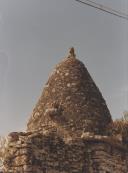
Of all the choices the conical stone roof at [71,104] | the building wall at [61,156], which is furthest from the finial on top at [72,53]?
the building wall at [61,156]

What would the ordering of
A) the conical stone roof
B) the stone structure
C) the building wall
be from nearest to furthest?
1. the building wall
2. the stone structure
3. the conical stone roof

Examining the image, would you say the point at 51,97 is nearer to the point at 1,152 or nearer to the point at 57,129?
the point at 57,129

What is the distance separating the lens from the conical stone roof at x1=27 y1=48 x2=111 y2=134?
37.2ft

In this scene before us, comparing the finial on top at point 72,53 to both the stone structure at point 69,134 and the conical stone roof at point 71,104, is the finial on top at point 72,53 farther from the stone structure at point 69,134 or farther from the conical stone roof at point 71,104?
the conical stone roof at point 71,104

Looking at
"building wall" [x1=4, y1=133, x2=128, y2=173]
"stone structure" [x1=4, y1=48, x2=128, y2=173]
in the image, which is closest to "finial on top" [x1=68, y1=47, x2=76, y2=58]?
"stone structure" [x1=4, y1=48, x2=128, y2=173]

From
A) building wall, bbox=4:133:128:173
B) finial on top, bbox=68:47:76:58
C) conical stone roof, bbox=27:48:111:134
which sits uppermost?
finial on top, bbox=68:47:76:58

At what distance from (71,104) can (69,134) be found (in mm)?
745

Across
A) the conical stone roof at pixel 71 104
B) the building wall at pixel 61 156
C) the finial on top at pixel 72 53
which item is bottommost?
the building wall at pixel 61 156

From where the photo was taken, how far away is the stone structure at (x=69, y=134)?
9819mm

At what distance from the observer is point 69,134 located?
36.3ft

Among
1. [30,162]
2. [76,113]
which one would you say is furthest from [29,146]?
[76,113]

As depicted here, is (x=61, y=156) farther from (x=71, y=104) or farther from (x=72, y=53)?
(x=72, y=53)

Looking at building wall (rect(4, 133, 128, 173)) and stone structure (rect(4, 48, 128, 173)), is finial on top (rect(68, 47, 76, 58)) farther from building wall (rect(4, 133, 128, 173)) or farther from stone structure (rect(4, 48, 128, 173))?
building wall (rect(4, 133, 128, 173))

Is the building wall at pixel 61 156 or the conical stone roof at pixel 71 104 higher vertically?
the conical stone roof at pixel 71 104
